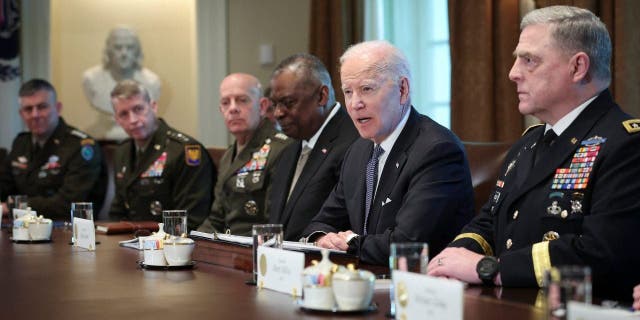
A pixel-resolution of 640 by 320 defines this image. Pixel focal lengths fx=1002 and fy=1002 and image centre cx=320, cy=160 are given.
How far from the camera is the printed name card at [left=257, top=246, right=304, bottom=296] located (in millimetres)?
2289

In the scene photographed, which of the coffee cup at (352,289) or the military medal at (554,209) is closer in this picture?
the coffee cup at (352,289)

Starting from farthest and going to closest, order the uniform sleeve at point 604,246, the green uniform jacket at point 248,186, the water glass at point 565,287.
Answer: the green uniform jacket at point 248,186 < the uniform sleeve at point 604,246 < the water glass at point 565,287

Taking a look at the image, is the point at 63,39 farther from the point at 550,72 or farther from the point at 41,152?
the point at 550,72

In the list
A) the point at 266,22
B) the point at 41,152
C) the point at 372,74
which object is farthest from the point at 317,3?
the point at 372,74

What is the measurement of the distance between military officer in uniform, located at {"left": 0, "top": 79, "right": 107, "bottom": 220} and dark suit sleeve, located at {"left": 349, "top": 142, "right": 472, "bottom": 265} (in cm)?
328

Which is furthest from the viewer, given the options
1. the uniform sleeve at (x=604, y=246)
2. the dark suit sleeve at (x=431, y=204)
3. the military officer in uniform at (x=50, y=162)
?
the military officer in uniform at (x=50, y=162)

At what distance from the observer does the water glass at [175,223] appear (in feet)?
9.88

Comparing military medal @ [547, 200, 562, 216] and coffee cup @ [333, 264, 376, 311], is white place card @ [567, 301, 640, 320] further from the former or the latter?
military medal @ [547, 200, 562, 216]

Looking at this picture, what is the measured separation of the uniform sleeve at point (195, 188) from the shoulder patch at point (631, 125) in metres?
3.09

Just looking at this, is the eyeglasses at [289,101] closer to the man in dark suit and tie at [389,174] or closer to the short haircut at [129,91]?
the man in dark suit and tie at [389,174]

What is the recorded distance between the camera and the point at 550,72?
9.18ft

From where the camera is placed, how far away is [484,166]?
12.5ft

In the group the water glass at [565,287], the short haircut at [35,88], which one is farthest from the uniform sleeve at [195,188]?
the water glass at [565,287]

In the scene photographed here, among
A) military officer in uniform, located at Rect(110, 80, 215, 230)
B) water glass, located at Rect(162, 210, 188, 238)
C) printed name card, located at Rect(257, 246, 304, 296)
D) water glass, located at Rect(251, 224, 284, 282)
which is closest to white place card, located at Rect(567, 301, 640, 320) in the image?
printed name card, located at Rect(257, 246, 304, 296)
